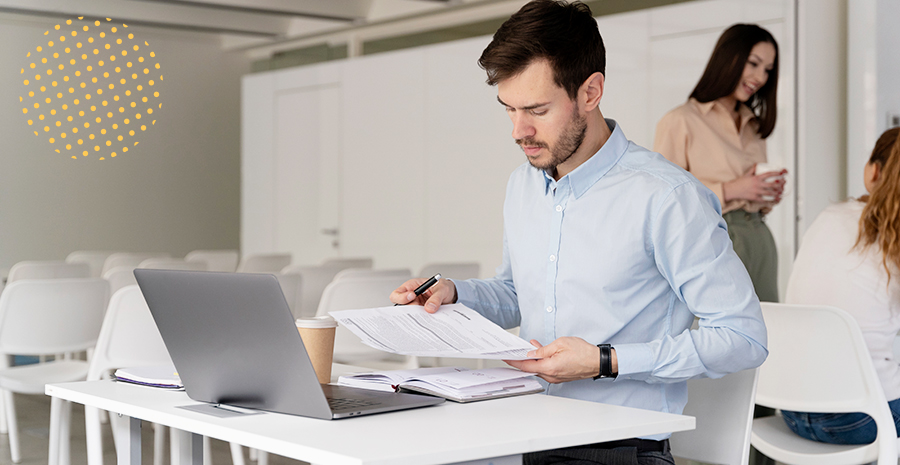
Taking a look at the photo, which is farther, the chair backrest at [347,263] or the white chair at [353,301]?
the chair backrest at [347,263]

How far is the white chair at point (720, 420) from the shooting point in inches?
63.6

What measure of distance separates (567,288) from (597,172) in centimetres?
21

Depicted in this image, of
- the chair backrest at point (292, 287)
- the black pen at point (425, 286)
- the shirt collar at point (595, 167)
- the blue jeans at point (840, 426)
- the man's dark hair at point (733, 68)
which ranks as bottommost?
the blue jeans at point (840, 426)

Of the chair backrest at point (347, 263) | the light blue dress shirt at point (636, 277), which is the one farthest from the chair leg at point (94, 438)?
the chair backrest at point (347, 263)

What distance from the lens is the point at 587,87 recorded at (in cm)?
158

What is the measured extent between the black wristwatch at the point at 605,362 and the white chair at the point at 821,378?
0.81 metres

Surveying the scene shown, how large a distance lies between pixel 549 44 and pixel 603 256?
367mm

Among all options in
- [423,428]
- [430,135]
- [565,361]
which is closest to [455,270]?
[430,135]

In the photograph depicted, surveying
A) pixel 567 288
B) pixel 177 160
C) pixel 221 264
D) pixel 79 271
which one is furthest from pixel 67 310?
pixel 177 160

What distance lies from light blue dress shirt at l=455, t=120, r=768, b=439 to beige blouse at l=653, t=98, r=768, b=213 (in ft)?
4.83

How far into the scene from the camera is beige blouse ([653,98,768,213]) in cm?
308

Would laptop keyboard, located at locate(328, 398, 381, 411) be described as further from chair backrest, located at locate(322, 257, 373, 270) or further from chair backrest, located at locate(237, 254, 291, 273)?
chair backrest, located at locate(237, 254, 291, 273)

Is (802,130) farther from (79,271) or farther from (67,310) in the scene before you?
(79,271)

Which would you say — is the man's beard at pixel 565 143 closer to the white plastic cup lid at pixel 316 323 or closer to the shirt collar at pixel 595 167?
the shirt collar at pixel 595 167
